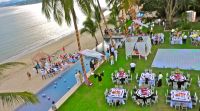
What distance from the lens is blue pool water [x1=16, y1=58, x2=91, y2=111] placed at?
16138mm

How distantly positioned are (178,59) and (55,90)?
9.91m

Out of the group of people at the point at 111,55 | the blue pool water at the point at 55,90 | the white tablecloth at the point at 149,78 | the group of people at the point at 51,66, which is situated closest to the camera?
the white tablecloth at the point at 149,78

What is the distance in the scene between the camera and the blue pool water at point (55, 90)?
16138 millimetres

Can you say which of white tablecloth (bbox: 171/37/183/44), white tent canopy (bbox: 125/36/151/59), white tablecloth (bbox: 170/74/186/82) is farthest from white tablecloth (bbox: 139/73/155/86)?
white tablecloth (bbox: 171/37/183/44)

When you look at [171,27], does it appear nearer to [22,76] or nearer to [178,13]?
[178,13]

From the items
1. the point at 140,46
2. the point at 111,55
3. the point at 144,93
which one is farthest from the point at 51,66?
the point at 144,93

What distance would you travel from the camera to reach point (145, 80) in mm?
15867

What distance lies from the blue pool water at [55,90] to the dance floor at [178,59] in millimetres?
6735

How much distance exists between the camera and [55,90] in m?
18.7

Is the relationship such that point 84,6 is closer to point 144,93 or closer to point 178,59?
point 144,93

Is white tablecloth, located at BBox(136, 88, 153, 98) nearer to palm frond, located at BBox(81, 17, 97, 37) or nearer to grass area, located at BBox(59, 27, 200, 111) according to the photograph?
grass area, located at BBox(59, 27, 200, 111)

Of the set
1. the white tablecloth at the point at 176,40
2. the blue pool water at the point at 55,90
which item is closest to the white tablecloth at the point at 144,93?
the blue pool water at the point at 55,90

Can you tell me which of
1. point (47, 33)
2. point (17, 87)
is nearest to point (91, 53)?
point (17, 87)

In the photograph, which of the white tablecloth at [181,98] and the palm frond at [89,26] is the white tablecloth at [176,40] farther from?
the white tablecloth at [181,98]
